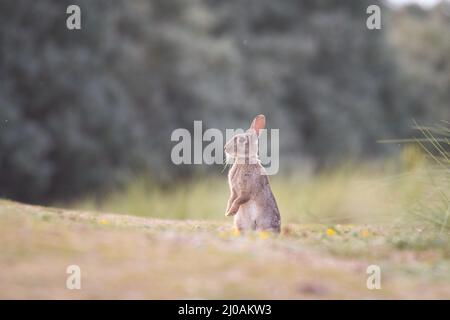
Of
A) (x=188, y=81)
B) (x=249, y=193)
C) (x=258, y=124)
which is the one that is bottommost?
(x=249, y=193)

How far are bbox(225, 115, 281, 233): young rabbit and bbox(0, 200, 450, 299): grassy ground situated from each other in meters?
0.45

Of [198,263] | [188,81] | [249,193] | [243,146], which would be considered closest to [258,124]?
[243,146]

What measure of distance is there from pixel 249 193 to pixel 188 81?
2096 cm

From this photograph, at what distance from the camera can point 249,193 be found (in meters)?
9.46

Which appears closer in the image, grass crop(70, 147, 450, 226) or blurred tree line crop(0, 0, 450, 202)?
grass crop(70, 147, 450, 226)

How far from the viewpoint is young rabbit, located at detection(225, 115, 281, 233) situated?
31.1ft

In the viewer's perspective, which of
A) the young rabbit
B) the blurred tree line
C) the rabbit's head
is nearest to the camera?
the young rabbit

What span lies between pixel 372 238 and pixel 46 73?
55.5 ft

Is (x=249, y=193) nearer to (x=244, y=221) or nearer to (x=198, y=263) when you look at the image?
(x=244, y=221)

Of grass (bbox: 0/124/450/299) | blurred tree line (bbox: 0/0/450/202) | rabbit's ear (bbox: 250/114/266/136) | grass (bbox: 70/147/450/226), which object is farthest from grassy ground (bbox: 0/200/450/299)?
blurred tree line (bbox: 0/0/450/202)

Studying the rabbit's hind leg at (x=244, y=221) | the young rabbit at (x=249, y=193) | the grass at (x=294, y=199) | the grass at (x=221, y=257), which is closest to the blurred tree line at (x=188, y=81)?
the grass at (x=294, y=199)

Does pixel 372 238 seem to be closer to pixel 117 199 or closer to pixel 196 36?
pixel 117 199

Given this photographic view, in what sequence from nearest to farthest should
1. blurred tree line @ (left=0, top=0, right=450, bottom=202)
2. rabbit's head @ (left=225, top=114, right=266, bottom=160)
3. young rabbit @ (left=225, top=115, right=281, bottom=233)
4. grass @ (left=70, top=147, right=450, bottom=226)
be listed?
young rabbit @ (left=225, top=115, right=281, bottom=233) < rabbit's head @ (left=225, top=114, right=266, bottom=160) < grass @ (left=70, top=147, right=450, bottom=226) < blurred tree line @ (left=0, top=0, right=450, bottom=202)

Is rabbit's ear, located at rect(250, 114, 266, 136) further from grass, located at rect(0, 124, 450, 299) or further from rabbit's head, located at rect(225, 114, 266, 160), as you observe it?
grass, located at rect(0, 124, 450, 299)
